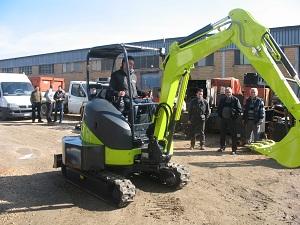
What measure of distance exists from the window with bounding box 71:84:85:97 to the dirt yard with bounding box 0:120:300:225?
10.4m

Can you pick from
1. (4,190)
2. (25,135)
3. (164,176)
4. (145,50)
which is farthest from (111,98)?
(25,135)

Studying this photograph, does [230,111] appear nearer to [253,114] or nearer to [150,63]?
[253,114]

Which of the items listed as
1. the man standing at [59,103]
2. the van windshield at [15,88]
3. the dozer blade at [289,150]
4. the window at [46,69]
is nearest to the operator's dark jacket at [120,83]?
the dozer blade at [289,150]

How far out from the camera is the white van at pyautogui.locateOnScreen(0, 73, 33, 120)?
799 inches

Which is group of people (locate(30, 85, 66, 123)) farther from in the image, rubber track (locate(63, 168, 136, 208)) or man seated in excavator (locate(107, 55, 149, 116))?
man seated in excavator (locate(107, 55, 149, 116))

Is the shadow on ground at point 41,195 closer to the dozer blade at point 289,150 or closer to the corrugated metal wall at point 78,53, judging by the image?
the dozer blade at point 289,150

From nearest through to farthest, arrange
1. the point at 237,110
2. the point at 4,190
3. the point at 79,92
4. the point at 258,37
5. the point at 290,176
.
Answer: the point at 258,37
the point at 4,190
the point at 290,176
the point at 237,110
the point at 79,92

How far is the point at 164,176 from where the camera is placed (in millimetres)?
8148

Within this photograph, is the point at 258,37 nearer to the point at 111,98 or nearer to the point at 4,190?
Answer: the point at 111,98

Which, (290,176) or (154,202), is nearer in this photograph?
(154,202)

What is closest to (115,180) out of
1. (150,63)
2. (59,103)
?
(150,63)

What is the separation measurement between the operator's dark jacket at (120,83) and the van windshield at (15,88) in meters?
14.4

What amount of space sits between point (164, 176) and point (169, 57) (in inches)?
89.2

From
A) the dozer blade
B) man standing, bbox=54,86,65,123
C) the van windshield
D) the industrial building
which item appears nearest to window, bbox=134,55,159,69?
the industrial building
